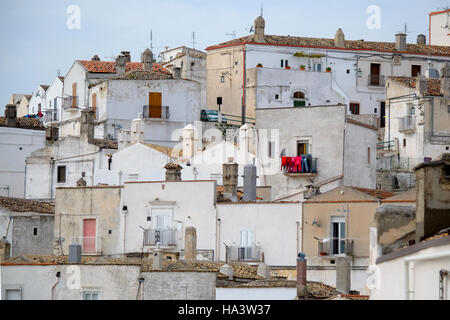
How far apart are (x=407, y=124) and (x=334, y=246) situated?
974 inches

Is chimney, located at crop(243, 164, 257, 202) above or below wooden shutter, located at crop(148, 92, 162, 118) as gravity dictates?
below

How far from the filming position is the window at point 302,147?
57625 mm

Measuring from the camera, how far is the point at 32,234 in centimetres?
5512

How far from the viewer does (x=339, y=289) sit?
4034 centimetres

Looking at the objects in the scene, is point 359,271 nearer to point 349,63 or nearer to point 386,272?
A: point 386,272

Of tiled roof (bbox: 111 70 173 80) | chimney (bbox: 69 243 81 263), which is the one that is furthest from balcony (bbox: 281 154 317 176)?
tiled roof (bbox: 111 70 173 80)

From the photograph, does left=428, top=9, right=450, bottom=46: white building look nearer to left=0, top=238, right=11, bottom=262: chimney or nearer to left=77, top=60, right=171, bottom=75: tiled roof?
left=77, top=60, right=171, bottom=75: tiled roof

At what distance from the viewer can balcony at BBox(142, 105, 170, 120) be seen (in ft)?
237

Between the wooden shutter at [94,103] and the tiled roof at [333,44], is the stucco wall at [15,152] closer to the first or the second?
the wooden shutter at [94,103]

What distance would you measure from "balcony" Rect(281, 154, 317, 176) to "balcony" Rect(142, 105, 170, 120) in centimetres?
1522

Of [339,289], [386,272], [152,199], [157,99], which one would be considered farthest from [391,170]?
[386,272]

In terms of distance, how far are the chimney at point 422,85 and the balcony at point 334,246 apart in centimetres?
2433

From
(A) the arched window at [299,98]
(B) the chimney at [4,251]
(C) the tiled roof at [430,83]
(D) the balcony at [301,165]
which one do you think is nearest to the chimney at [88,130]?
(D) the balcony at [301,165]

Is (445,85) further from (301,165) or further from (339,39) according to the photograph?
(301,165)
